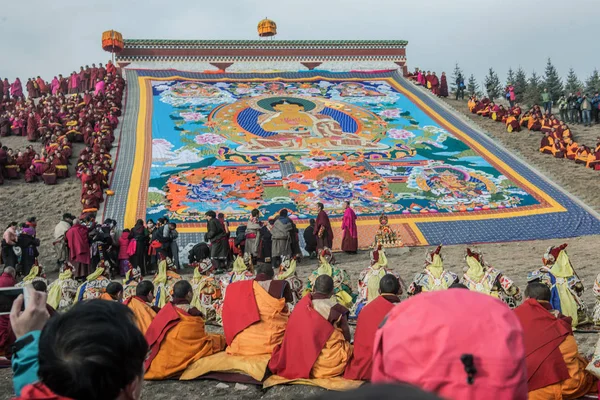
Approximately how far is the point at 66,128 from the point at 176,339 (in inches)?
507

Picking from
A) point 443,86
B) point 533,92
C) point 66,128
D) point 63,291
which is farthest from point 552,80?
point 63,291

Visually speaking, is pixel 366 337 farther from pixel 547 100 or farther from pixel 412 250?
pixel 547 100

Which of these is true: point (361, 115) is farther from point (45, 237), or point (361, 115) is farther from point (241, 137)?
point (45, 237)

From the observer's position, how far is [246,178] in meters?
14.0

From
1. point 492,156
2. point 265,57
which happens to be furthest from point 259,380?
point 265,57

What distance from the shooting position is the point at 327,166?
14.8 metres

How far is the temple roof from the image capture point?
23.3 m

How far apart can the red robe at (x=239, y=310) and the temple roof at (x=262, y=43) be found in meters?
19.3

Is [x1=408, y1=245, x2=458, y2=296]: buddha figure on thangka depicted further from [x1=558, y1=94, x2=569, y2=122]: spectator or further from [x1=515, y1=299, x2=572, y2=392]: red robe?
[x1=558, y1=94, x2=569, y2=122]: spectator

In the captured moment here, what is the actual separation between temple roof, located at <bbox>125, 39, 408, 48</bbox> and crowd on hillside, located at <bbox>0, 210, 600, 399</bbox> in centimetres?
1420

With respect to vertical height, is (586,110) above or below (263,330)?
above

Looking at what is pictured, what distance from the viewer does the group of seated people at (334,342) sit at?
4.86 ft

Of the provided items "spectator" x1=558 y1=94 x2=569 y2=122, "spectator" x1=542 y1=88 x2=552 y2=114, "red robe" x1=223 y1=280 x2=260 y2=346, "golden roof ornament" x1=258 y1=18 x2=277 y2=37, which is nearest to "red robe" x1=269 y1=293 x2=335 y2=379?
"red robe" x1=223 y1=280 x2=260 y2=346

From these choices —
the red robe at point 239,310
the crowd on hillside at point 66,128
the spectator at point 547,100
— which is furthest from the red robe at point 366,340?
the spectator at point 547,100
